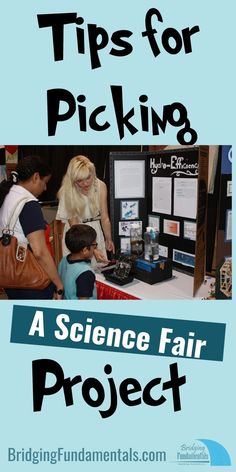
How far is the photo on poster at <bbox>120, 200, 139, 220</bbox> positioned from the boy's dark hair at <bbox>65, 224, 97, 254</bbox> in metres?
0.22

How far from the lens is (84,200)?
6.18 feet

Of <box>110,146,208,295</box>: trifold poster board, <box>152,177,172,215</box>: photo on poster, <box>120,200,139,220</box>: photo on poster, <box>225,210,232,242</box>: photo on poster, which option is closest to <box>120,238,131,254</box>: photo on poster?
<box>110,146,208,295</box>: trifold poster board

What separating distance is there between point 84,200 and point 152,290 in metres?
0.51

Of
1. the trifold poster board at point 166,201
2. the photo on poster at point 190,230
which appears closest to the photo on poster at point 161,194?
the trifold poster board at point 166,201

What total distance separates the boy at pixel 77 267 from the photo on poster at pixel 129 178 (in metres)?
0.26

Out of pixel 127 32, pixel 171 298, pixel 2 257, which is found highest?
pixel 127 32

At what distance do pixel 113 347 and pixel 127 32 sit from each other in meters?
1.34

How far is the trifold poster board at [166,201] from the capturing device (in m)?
1.92

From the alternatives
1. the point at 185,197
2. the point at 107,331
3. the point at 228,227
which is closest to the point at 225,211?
the point at 228,227

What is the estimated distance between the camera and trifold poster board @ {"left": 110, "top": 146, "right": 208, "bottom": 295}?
6.29 feet

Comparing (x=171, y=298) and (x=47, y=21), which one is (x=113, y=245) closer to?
(x=171, y=298)

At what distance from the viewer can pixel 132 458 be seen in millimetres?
1884

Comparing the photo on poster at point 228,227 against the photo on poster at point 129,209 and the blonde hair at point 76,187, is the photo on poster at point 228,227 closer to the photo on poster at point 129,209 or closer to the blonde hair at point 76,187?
the photo on poster at point 129,209

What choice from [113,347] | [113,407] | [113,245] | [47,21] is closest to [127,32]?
[47,21]
